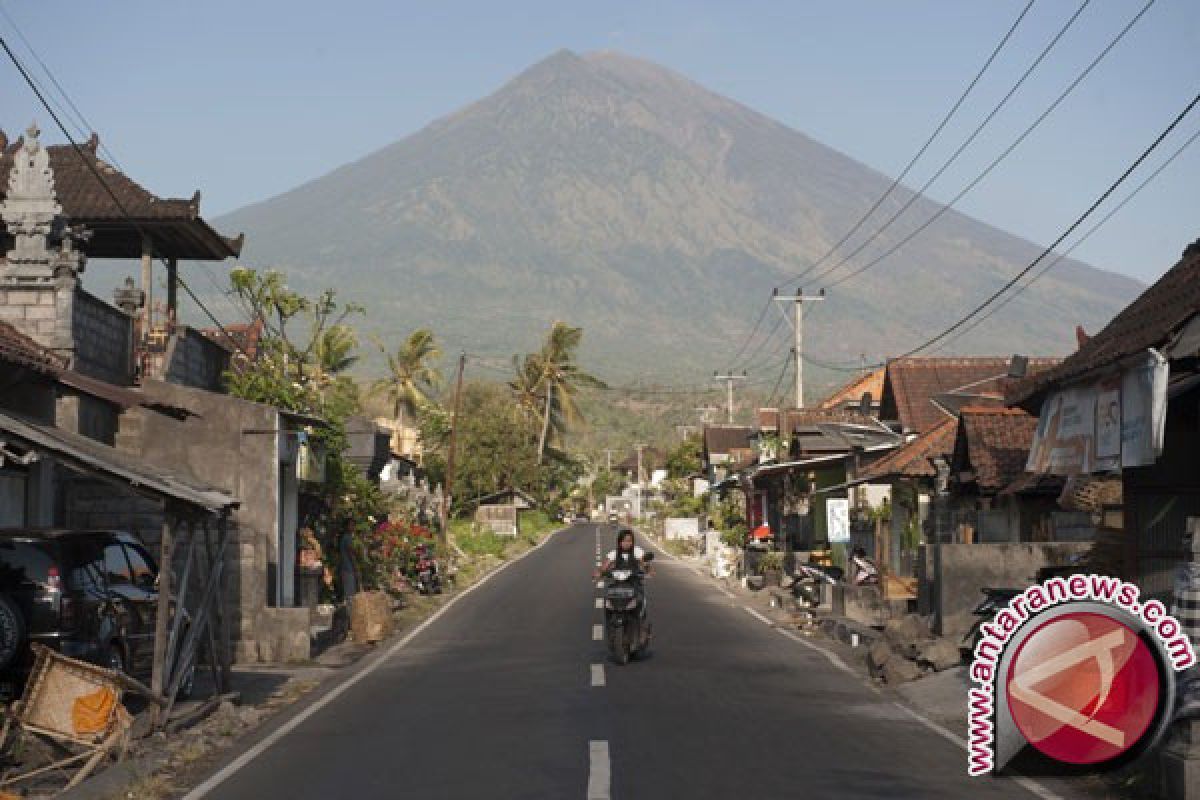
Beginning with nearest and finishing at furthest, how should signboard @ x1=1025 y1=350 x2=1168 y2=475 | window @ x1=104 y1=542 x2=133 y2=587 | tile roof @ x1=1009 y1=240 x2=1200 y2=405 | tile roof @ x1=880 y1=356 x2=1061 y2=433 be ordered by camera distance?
signboard @ x1=1025 y1=350 x2=1168 y2=475
tile roof @ x1=1009 y1=240 x2=1200 y2=405
window @ x1=104 y1=542 x2=133 y2=587
tile roof @ x1=880 y1=356 x2=1061 y2=433

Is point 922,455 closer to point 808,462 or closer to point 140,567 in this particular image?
point 808,462

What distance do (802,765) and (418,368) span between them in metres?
83.5

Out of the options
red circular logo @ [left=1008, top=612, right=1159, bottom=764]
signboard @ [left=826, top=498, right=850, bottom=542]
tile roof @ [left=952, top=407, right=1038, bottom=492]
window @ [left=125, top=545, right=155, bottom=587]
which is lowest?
red circular logo @ [left=1008, top=612, right=1159, bottom=764]

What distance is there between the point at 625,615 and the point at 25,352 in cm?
835

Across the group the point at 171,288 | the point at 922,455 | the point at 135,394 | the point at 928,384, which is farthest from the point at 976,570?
the point at 928,384

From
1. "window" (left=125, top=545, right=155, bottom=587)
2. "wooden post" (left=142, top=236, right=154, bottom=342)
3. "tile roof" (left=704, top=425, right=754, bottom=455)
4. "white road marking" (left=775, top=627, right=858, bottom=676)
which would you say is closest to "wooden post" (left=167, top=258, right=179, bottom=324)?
"wooden post" (left=142, top=236, right=154, bottom=342)

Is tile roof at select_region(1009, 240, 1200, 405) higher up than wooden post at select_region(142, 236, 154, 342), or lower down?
lower down

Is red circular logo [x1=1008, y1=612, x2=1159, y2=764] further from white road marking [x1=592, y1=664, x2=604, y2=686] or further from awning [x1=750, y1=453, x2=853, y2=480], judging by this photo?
awning [x1=750, y1=453, x2=853, y2=480]

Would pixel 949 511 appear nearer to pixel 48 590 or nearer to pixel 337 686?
pixel 337 686

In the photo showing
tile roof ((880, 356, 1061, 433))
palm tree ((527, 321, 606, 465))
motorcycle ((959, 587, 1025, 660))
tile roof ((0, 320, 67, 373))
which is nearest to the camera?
tile roof ((0, 320, 67, 373))

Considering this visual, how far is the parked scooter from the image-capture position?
1487 inches

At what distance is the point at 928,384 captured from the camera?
134 ft

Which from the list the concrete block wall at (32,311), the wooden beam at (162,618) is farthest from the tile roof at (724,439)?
the wooden beam at (162,618)

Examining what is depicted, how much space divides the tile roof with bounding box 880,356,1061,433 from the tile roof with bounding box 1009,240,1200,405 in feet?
69.7
